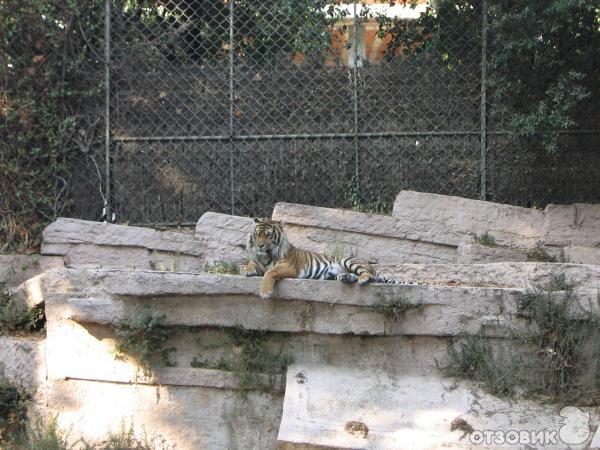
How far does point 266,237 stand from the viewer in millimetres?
8109

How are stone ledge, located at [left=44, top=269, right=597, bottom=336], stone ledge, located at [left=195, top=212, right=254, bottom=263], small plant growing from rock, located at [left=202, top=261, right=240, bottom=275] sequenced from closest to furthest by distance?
stone ledge, located at [left=44, top=269, right=597, bottom=336], small plant growing from rock, located at [left=202, top=261, right=240, bottom=275], stone ledge, located at [left=195, top=212, right=254, bottom=263]

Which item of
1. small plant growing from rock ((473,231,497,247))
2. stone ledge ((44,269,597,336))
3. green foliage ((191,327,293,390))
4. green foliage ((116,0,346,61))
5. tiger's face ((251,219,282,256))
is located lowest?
green foliage ((191,327,293,390))

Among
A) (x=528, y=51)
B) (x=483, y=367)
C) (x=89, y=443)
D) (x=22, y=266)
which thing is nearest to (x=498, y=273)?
(x=483, y=367)

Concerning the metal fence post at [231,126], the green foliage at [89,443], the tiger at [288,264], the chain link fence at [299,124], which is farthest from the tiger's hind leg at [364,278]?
the metal fence post at [231,126]

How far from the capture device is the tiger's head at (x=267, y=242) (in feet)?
26.5

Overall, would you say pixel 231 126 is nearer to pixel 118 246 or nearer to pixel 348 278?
pixel 118 246

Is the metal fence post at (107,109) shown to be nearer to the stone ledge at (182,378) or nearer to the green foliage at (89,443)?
the stone ledge at (182,378)

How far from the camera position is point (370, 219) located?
999 cm

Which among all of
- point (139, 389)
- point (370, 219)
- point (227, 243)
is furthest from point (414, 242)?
point (139, 389)

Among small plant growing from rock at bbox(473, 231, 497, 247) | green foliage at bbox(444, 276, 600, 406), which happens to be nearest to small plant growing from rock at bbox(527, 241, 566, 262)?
small plant growing from rock at bbox(473, 231, 497, 247)

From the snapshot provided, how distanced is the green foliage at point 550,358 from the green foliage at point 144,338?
2.85m

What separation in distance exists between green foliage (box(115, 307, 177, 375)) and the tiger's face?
1139 mm

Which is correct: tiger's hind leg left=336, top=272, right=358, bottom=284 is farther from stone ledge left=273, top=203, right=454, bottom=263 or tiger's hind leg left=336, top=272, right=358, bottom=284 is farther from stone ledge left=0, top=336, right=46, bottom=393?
stone ledge left=0, top=336, right=46, bottom=393

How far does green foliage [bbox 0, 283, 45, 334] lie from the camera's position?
8656mm
